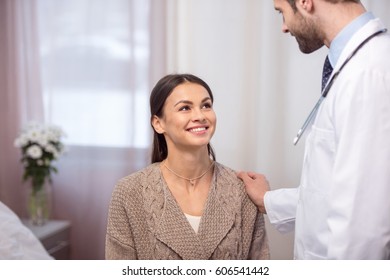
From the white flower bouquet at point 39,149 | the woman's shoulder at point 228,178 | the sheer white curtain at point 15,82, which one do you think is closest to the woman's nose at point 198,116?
the woman's shoulder at point 228,178

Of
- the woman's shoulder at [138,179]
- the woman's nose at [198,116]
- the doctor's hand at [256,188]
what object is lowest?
the doctor's hand at [256,188]

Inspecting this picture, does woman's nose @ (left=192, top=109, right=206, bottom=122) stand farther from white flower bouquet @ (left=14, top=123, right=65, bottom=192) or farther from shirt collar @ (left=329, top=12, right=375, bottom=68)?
white flower bouquet @ (left=14, top=123, right=65, bottom=192)

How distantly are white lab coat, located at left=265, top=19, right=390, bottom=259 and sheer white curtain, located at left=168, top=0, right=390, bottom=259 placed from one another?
1.09 metres

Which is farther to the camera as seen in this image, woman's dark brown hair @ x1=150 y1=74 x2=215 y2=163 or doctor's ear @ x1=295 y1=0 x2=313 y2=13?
woman's dark brown hair @ x1=150 y1=74 x2=215 y2=163

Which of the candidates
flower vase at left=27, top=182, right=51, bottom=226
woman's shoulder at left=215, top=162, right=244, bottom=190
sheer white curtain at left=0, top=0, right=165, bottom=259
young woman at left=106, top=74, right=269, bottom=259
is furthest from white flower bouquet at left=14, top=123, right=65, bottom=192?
woman's shoulder at left=215, top=162, right=244, bottom=190

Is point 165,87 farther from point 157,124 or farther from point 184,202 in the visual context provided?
point 184,202

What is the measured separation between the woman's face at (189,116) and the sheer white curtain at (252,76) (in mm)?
819

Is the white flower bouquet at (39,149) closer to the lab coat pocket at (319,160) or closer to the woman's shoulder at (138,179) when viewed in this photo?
the woman's shoulder at (138,179)

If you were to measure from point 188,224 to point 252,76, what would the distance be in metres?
1.06

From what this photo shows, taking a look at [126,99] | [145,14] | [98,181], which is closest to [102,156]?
[98,181]

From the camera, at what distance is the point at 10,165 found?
9.29 ft

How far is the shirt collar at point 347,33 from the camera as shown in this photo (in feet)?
3.74

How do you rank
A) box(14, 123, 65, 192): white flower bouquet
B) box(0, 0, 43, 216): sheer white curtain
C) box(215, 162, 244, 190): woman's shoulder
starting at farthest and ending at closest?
box(0, 0, 43, 216): sheer white curtain < box(14, 123, 65, 192): white flower bouquet < box(215, 162, 244, 190): woman's shoulder

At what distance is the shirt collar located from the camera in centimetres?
114
